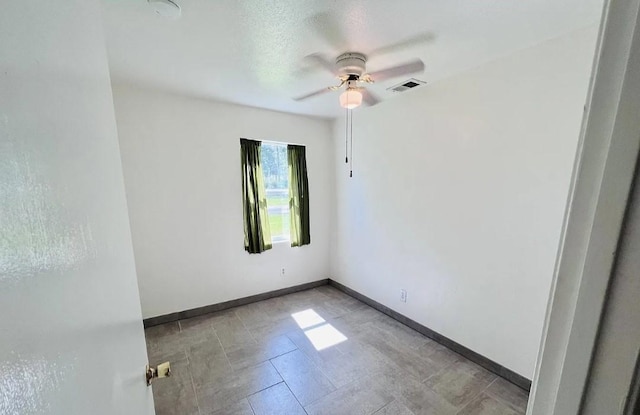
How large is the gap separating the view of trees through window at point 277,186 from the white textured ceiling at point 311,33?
1.28 meters

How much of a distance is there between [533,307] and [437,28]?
2.08 meters

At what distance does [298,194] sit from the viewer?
143 inches

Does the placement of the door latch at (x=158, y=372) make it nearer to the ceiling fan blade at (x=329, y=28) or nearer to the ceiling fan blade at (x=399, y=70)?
the ceiling fan blade at (x=329, y=28)

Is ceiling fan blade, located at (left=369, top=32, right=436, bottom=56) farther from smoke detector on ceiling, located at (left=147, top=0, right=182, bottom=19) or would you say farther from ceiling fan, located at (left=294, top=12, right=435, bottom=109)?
smoke detector on ceiling, located at (left=147, top=0, right=182, bottom=19)

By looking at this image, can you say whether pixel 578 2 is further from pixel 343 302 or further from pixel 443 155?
pixel 343 302

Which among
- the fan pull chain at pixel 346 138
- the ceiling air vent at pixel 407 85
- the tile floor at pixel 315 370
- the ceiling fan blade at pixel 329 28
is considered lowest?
the tile floor at pixel 315 370

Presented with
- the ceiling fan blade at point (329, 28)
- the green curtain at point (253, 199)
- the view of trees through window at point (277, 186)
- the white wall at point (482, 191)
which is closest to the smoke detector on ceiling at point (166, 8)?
the ceiling fan blade at point (329, 28)

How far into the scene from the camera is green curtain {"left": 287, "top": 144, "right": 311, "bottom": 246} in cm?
357

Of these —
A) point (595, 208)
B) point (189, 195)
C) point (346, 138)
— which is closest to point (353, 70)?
point (346, 138)

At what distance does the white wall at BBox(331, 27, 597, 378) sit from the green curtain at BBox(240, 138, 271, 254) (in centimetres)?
145

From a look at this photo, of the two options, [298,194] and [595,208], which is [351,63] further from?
[298,194]

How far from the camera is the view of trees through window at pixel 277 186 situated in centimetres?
346

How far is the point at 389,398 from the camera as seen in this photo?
1854 mm

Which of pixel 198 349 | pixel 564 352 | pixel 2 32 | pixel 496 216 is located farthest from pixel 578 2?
pixel 198 349
